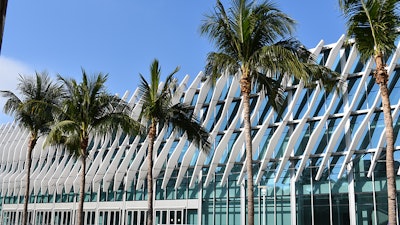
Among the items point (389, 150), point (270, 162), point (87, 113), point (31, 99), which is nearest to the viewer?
point (389, 150)

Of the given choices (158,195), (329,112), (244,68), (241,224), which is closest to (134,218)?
(158,195)

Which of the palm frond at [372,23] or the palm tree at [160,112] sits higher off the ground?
the palm frond at [372,23]

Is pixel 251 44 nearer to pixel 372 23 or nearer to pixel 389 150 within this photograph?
pixel 372 23

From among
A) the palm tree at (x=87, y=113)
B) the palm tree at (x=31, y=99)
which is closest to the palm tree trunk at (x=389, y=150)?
the palm tree at (x=87, y=113)

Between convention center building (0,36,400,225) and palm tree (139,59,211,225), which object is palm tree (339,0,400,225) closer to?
convention center building (0,36,400,225)

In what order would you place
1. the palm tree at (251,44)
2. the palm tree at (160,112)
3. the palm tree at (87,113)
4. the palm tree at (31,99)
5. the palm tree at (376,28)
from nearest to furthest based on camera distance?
the palm tree at (376,28)
the palm tree at (251,44)
the palm tree at (160,112)
the palm tree at (87,113)
the palm tree at (31,99)

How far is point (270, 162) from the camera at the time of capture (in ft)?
88.5

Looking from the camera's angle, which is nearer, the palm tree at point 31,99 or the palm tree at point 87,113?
the palm tree at point 87,113

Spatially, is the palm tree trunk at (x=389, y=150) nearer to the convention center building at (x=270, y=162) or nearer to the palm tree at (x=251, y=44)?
the palm tree at (x=251, y=44)

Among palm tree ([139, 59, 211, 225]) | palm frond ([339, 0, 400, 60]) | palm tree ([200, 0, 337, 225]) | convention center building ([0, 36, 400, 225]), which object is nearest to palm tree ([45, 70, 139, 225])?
palm tree ([139, 59, 211, 225])

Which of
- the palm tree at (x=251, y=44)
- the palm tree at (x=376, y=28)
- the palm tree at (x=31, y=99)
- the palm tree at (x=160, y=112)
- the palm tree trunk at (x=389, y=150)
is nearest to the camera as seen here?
the palm tree trunk at (x=389, y=150)

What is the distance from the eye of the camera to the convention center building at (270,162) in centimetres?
2353

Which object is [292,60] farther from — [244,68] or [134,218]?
[134,218]

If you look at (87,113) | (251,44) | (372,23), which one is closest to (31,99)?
(87,113)
